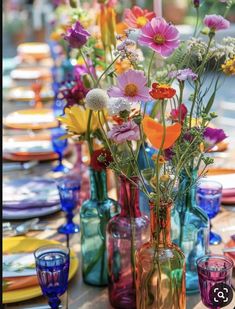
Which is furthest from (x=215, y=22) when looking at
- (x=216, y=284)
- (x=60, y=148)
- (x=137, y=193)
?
(x=60, y=148)

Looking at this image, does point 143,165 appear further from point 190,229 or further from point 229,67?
point 229,67

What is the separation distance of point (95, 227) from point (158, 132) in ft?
1.39

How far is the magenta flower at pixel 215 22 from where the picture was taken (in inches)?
43.1

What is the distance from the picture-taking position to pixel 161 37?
3.31 feet

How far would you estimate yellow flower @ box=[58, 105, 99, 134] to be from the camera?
124 cm

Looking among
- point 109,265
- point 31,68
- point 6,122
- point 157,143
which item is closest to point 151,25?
point 157,143

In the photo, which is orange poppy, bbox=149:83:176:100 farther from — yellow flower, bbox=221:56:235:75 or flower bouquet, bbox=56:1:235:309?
yellow flower, bbox=221:56:235:75

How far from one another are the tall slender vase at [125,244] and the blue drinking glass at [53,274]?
0.09 meters

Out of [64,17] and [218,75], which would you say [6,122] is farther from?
[218,75]

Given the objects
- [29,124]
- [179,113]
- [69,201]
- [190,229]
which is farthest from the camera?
[29,124]

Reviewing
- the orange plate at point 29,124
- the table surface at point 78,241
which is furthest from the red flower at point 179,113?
the orange plate at point 29,124

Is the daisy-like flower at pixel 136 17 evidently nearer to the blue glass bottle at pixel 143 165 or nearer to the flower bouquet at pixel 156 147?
the flower bouquet at pixel 156 147

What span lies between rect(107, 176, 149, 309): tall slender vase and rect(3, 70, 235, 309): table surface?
4 centimetres

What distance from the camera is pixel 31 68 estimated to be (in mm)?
4004
